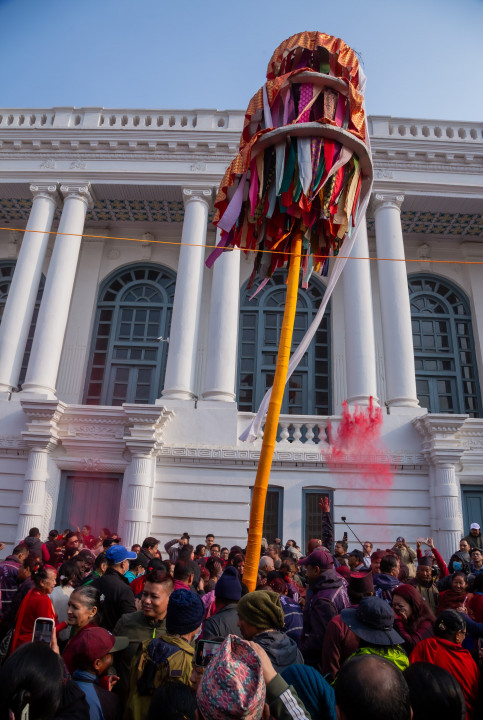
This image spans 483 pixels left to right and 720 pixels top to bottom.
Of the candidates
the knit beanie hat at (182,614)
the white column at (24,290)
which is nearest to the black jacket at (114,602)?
the knit beanie hat at (182,614)

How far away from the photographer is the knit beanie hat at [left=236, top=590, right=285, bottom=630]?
2896mm

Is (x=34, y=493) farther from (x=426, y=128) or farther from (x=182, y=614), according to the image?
(x=426, y=128)

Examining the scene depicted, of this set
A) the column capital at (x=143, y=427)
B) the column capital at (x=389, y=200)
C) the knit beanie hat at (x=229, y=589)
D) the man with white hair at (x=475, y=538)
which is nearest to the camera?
the knit beanie hat at (x=229, y=589)

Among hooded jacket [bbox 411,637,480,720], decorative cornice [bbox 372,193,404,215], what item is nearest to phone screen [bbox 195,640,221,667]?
hooded jacket [bbox 411,637,480,720]

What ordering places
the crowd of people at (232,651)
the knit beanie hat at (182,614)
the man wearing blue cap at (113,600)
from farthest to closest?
1. the man wearing blue cap at (113,600)
2. the knit beanie hat at (182,614)
3. the crowd of people at (232,651)

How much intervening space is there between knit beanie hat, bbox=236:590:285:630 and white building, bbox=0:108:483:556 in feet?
31.0

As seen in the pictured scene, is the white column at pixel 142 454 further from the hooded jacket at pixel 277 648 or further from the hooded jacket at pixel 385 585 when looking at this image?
the hooded jacket at pixel 277 648

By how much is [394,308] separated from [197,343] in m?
5.68

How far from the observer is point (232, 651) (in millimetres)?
1878

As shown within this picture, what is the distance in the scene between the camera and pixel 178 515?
12531mm

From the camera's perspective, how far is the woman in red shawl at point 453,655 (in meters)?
2.99

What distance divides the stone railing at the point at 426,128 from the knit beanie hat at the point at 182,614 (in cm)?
1588

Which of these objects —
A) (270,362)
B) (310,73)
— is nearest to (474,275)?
(270,362)

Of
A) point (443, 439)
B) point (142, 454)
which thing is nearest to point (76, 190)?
point (142, 454)
